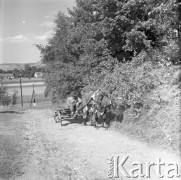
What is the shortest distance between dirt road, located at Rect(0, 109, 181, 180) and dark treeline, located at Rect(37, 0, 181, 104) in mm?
2214

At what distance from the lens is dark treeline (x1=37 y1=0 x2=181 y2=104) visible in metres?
12.0

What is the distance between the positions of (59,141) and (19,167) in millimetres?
2833

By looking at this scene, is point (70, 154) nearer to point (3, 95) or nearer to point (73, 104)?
point (73, 104)

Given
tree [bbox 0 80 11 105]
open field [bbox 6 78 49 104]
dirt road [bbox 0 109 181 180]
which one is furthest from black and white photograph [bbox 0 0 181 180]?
open field [bbox 6 78 49 104]

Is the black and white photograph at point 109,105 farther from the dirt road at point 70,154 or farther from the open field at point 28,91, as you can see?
the open field at point 28,91

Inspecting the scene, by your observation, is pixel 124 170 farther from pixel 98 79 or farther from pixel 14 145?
pixel 98 79

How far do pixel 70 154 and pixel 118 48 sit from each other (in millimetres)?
7634

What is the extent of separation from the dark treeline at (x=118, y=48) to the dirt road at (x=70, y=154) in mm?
2214

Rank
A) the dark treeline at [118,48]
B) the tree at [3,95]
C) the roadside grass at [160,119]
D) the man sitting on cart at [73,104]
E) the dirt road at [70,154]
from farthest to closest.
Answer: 1. the tree at [3,95]
2. the man sitting on cart at [73,104]
3. the dark treeline at [118,48]
4. the roadside grass at [160,119]
5. the dirt road at [70,154]

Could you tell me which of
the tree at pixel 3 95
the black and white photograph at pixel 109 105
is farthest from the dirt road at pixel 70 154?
the tree at pixel 3 95

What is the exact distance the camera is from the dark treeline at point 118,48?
12.0 meters

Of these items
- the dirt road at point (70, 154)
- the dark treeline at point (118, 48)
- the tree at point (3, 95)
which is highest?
the dark treeline at point (118, 48)

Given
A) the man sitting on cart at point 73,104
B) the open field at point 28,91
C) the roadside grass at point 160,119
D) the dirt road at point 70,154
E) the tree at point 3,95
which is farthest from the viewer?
the open field at point 28,91

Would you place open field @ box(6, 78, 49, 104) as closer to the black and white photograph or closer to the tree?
the tree
